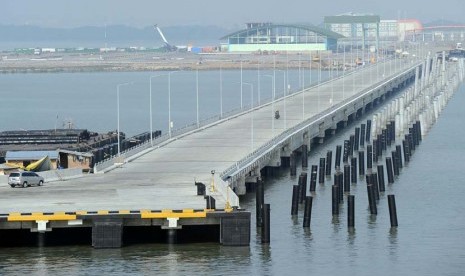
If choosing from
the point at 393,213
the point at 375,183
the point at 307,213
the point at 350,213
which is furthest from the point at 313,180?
the point at 307,213

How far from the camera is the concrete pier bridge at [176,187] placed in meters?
61.5

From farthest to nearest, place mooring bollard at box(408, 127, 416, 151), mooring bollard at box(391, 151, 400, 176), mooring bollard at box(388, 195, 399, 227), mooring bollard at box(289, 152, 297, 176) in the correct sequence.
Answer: mooring bollard at box(408, 127, 416, 151), mooring bollard at box(289, 152, 297, 176), mooring bollard at box(391, 151, 400, 176), mooring bollard at box(388, 195, 399, 227)

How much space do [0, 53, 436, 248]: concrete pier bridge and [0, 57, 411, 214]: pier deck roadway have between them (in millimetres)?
39

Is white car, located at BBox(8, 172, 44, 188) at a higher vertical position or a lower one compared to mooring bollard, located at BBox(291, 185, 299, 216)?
higher

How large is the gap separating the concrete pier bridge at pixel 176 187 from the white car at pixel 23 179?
438 mm

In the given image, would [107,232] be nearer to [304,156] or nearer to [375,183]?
[375,183]

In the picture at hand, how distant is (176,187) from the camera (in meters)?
71.1

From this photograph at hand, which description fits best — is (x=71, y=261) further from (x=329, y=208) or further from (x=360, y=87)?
(x=360, y=87)

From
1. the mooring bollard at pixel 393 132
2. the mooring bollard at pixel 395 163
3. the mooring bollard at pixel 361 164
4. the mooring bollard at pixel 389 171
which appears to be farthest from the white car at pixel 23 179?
the mooring bollard at pixel 393 132

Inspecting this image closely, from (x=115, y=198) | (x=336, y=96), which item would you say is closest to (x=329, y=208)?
(x=115, y=198)

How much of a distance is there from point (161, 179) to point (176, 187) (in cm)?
348

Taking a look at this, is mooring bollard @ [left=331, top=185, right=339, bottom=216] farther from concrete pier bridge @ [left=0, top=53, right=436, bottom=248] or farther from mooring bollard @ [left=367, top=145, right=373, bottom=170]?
mooring bollard @ [left=367, top=145, right=373, bottom=170]

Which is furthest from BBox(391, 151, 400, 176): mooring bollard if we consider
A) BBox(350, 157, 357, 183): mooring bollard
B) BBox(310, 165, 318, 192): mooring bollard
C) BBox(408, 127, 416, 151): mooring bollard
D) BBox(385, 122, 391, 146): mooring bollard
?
BBox(385, 122, 391, 146): mooring bollard

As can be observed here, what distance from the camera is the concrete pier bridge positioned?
61531 millimetres
